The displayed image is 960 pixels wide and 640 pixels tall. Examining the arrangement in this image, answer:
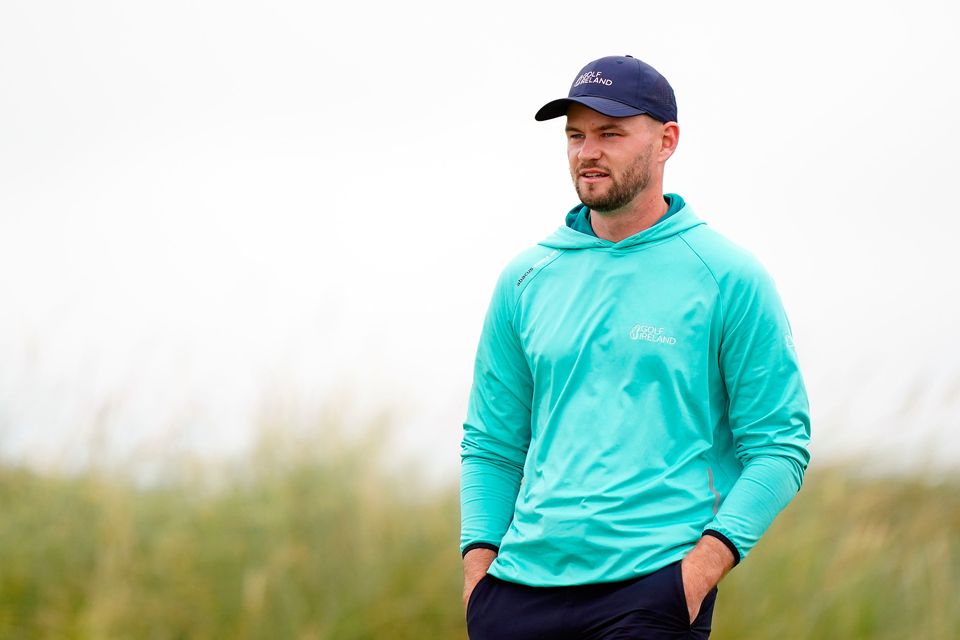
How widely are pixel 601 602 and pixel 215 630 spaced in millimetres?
3305

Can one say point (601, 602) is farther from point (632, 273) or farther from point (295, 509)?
point (295, 509)

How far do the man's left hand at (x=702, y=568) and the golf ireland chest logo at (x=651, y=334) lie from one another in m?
0.56

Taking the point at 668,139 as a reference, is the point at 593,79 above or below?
above

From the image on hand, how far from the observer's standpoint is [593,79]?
11.9 ft

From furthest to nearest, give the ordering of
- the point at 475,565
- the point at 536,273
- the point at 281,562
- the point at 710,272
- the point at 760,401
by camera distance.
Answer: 1. the point at 281,562
2. the point at 536,273
3. the point at 475,565
4. the point at 710,272
5. the point at 760,401

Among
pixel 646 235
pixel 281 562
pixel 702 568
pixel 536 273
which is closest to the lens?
pixel 702 568

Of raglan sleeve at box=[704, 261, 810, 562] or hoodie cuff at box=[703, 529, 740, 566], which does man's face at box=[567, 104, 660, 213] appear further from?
hoodie cuff at box=[703, 529, 740, 566]

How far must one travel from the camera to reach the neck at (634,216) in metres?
3.60

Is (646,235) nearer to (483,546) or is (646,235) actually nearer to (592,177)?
(592,177)

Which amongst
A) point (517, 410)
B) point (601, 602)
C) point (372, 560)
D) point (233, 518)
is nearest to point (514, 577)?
point (601, 602)

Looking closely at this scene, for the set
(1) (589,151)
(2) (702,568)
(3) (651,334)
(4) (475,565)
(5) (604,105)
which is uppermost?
(5) (604,105)

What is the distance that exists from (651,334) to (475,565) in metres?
0.90

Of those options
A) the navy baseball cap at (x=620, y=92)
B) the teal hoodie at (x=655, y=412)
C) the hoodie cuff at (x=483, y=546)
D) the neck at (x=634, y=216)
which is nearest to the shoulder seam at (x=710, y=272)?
the teal hoodie at (x=655, y=412)

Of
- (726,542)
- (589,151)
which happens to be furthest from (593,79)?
(726,542)
